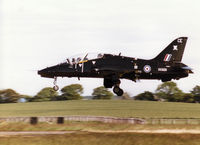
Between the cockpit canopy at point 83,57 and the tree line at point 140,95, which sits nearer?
the cockpit canopy at point 83,57

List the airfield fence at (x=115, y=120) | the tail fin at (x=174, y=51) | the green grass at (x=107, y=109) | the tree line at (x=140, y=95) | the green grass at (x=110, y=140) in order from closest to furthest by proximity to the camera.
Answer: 1. the tail fin at (x=174, y=51)
2. the green grass at (x=110, y=140)
3. the airfield fence at (x=115, y=120)
4. the green grass at (x=107, y=109)
5. the tree line at (x=140, y=95)

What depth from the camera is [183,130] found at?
70375mm

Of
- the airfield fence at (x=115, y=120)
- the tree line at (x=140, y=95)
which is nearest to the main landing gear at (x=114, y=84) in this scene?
the airfield fence at (x=115, y=120)

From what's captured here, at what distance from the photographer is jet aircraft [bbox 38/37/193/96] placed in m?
38.4

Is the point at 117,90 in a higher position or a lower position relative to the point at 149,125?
higher

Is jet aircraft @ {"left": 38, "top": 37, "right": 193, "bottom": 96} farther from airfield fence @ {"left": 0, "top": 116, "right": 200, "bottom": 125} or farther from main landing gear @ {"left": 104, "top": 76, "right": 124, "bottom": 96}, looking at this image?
airfield fence @ {"left": 0, "top": 116, "right": 200, "bottom": 125}

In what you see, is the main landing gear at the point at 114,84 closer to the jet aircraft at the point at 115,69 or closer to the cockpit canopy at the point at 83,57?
the jet aircraft at the point at 115,69

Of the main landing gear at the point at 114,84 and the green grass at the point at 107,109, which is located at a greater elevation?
the main landing gear at the point at 114,84

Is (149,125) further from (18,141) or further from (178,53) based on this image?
(178,53)

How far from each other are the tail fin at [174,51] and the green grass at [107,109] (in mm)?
50963

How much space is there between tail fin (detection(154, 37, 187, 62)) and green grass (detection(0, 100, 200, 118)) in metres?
51.0

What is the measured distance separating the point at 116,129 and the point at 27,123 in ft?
73.3

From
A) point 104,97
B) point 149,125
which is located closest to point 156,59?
point 149,125

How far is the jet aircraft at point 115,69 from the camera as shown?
3838cm
